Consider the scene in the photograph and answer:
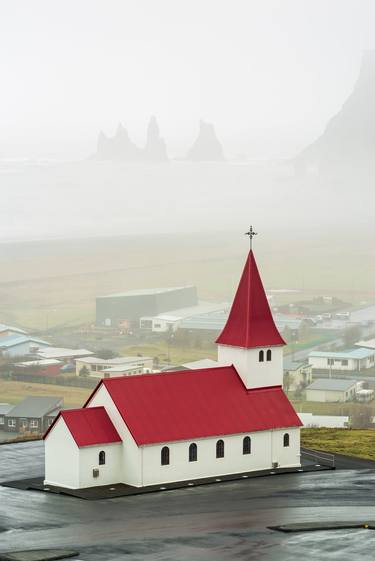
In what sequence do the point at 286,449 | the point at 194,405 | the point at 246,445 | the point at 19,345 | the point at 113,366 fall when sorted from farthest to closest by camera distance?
the point at 19,345, the point at 113,366, the point at 286,449, the point at 246,445, the point at 194,405

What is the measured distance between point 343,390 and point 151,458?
98.5 meters

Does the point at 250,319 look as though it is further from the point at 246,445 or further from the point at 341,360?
the point at 341,360

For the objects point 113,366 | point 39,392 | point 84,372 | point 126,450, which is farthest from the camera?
point 84,372

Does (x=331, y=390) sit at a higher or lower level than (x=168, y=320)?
lower

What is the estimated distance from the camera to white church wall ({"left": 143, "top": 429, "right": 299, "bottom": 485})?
5634 centimetres

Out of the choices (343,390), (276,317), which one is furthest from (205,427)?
(276,317)

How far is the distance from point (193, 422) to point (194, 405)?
1018mm

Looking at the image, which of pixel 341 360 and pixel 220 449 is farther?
pixel 341 360

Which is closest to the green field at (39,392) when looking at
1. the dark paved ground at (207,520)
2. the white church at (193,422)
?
the white church at (193,422)

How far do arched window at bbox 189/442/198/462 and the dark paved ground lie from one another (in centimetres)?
161

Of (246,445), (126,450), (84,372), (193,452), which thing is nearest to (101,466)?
(126,450)

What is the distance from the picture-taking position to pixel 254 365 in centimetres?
6116

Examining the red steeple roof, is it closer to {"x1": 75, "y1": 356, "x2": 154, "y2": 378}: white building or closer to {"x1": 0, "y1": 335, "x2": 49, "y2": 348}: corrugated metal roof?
{"x1": 75, "y1": 356, "x2": 154, "y2": 378}: white building

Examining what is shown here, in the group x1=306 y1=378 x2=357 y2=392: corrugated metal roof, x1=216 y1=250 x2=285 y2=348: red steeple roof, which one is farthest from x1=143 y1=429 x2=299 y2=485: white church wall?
x1=306 y1=378 x2=357 y2=392: corrugated metal roof
